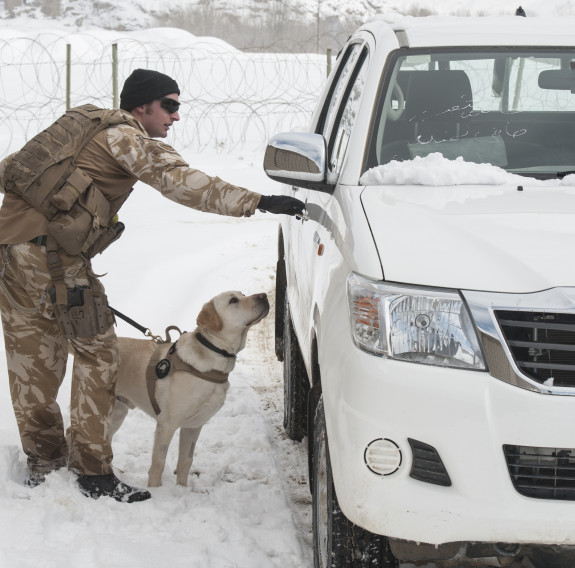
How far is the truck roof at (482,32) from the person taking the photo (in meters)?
3.80

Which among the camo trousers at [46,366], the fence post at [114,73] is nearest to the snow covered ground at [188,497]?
the camo trousers at [46,366]

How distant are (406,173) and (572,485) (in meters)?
1.34

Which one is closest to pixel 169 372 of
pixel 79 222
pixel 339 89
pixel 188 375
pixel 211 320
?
pixel 188 375

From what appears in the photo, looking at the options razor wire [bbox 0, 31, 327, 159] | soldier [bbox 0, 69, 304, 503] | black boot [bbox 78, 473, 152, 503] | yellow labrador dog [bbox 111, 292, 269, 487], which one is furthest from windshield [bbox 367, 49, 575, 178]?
razor wire [bbox 0, 31, 327, 159]

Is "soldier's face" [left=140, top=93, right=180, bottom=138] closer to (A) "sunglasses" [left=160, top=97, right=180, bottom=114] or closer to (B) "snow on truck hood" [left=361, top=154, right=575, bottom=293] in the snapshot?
(A) "sunglasses" [left=160, top=97, right=180, bottom=114]

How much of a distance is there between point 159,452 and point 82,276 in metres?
0.89

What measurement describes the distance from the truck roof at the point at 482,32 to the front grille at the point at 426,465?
1.97 meters

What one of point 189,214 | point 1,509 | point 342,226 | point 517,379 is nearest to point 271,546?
point 1,509

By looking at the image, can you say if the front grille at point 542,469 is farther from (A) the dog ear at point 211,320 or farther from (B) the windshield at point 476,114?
(A) the dog ear at point 211,320

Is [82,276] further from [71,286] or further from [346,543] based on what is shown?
[346,543]

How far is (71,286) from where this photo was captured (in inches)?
153

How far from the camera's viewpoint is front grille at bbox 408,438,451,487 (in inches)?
91.5

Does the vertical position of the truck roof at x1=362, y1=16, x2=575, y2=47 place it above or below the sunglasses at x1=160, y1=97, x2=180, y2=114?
above

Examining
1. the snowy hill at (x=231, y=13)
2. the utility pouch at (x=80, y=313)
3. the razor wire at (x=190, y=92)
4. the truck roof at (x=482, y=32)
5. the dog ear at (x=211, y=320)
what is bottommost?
the snowy hill at (x=231, y=13)
